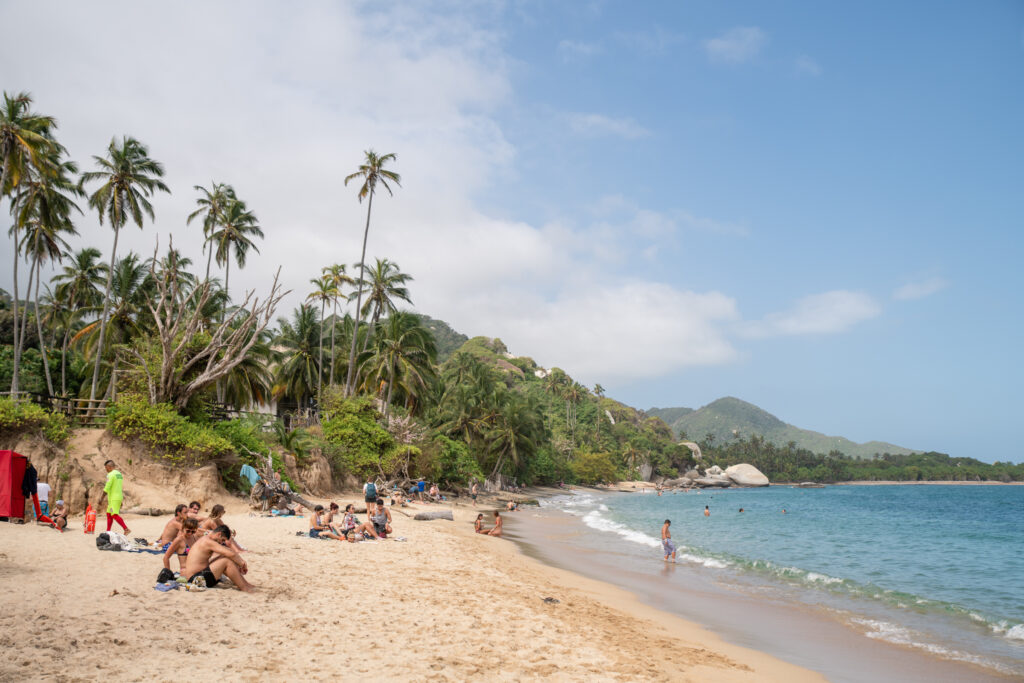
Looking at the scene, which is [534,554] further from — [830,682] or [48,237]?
[48,237]

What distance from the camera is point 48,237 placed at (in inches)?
1169

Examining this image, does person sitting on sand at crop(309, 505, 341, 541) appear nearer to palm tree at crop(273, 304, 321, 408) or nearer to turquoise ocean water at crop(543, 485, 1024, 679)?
turquoise ocean water at crop(543, 485, 1024, 679)

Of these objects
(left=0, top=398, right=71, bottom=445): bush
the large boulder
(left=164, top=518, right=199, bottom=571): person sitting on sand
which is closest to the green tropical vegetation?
(left=0, top=398, right=71, bottom=445): bush

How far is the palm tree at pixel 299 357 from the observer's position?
44875 mm

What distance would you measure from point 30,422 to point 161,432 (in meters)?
3.13

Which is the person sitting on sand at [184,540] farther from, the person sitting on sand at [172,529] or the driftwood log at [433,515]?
the driftwood log at [433,515]

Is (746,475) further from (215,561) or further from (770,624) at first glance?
(215,561)

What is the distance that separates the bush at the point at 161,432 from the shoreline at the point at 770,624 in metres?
10.7

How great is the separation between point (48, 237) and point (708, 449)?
144 metres

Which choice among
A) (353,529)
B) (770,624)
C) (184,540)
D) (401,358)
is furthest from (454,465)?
(184,540)

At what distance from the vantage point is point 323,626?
7.52m

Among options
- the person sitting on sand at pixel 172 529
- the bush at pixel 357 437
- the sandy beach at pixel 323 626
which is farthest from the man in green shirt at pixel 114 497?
the bush at pixel 357 437

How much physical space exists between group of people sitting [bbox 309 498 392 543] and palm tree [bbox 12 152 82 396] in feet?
64.3

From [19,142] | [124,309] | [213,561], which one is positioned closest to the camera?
[213,561]
